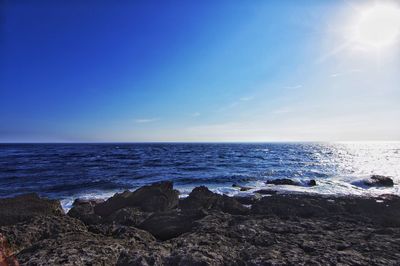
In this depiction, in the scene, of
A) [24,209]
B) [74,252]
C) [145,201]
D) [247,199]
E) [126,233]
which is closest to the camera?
[74,252]

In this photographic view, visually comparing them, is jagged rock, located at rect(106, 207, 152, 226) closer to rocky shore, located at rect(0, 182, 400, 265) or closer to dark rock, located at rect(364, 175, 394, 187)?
rocky shore, located at rect(0, 182, 400, 265)

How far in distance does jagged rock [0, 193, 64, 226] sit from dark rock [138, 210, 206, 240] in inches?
143

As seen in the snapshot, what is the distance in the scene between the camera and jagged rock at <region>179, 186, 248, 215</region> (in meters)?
10.8

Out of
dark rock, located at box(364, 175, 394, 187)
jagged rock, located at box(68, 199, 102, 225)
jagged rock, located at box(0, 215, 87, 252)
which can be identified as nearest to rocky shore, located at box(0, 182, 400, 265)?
jagged rock, located at box(0, 215, 87, 252)

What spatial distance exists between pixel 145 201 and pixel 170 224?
17.0 feet

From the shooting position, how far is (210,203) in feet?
39.7

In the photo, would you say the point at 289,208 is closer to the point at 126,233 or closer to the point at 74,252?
the point at 126,233

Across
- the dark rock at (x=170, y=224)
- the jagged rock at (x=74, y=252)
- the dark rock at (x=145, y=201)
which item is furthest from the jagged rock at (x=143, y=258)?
the dark rock at (x=145, y=201)

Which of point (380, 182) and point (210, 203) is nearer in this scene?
point (210, 203)

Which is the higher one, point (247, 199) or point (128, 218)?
point (128, 218)

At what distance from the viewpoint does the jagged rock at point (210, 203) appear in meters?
10.8

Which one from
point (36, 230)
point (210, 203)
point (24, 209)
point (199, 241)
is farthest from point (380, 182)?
point (36, 230)

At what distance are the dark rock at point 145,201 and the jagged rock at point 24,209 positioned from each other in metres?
1.94

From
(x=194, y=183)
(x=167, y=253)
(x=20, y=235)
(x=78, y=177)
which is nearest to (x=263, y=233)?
(x=167, y=253)
